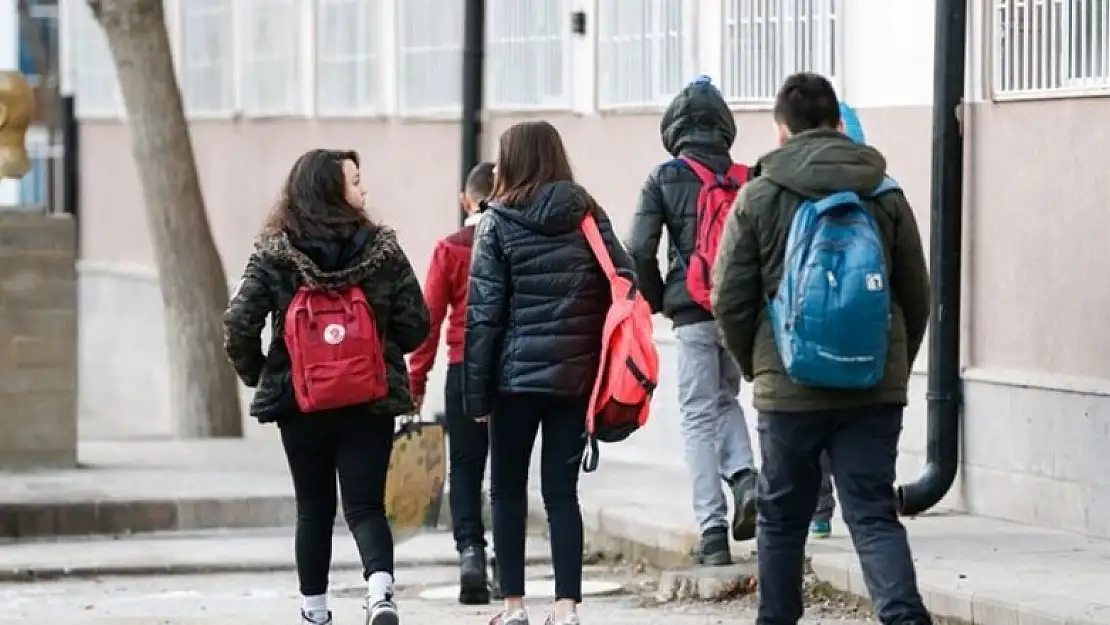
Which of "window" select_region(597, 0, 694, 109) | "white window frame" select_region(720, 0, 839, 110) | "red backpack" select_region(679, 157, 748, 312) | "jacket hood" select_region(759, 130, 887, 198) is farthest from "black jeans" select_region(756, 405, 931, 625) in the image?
"window" select_region(597, 0, 694, 109)

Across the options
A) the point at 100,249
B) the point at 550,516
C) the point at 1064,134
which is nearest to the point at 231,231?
the point at 100,249

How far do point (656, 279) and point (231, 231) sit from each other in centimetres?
1289

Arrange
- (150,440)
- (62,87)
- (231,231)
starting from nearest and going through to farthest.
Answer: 1. (150,440)
2. (231,231)
3. (62,87)

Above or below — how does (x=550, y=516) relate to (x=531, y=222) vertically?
below

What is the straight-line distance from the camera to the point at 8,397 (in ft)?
51.1

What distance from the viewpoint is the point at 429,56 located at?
769 inches

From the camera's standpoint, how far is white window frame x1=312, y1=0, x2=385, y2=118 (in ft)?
67.0

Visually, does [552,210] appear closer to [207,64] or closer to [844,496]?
[844,496]

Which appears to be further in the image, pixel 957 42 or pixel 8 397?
pixel 8 397

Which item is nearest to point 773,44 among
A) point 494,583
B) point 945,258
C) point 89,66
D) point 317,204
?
point 945,258

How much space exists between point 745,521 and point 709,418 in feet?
1.48

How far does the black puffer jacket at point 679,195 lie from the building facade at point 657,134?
1732 mm

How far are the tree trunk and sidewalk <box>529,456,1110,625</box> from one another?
243 inches

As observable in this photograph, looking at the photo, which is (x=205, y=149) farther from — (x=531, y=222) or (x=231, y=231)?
(x=531, y=222)
